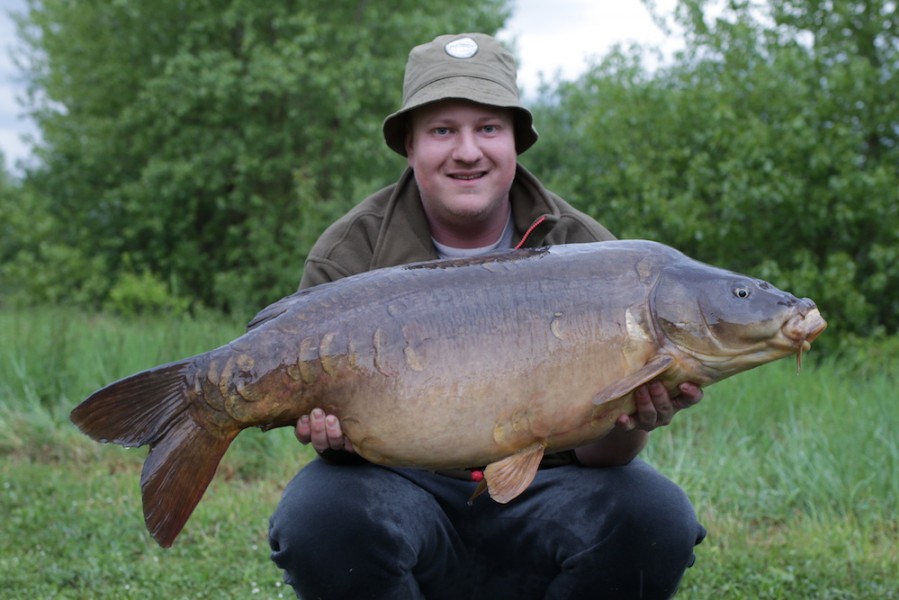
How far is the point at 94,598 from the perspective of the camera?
11.8 ft

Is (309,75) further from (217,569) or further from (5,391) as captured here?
(217,569)

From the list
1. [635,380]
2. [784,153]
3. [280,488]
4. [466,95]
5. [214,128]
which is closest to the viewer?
[635,380]

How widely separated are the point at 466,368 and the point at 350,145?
465 inches

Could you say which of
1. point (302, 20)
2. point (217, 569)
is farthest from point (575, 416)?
point (302, 20)

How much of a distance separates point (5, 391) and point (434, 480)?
13.4 ft

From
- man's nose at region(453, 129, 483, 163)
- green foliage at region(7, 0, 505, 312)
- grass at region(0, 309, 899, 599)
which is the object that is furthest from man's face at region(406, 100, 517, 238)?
green foliage at region(7, 0, 505, 312)

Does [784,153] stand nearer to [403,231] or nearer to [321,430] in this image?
[403,231]

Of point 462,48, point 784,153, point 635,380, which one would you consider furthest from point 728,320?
point 784,153

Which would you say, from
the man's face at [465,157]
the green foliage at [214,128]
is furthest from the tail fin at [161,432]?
the green foliage at [214,128]

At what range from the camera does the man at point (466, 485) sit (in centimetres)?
268

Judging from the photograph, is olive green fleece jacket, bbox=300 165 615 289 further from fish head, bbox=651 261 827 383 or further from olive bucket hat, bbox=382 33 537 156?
fish head, bbox=651 261 827 383

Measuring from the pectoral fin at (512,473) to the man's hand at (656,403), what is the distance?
24 centimetres

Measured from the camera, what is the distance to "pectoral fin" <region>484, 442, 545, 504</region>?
7.63 feet

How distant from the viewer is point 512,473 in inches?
92.1
